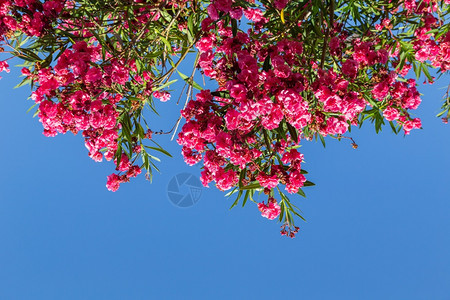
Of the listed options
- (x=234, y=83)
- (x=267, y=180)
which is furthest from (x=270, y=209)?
(x=234, y=83)

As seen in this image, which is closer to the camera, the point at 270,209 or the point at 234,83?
the point at 234,83

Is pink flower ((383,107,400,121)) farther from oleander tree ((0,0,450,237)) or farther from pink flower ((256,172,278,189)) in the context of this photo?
pink flower ((256,172,278,189))

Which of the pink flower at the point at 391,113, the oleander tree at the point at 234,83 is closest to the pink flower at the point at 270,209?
the oleander tree at the point at 234,83

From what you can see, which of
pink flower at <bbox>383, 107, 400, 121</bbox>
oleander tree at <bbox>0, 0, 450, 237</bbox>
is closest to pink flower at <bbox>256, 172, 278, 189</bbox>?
oleander tree at <bbox>0, 0, 450, 237</bbox>

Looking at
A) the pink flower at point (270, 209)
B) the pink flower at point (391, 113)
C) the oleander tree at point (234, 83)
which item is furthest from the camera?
the pink flower at point (391, 113)

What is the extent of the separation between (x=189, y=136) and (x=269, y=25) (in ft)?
3.54

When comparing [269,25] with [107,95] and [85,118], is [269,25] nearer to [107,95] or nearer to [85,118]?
[107,95]

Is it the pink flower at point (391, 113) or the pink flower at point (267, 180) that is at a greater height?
the pink flower at point (391, 113)

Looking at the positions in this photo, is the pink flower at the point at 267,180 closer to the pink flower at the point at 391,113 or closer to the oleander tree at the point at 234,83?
the oleander tree at the point at 234,83

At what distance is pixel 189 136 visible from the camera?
2.33 metres

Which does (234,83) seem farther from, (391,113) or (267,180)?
(391,113)

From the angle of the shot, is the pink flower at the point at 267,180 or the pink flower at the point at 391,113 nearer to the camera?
the pink flower at the point at 267,180

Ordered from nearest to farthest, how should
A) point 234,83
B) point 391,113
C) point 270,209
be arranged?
point 234,83, point 270,209, point 391,113

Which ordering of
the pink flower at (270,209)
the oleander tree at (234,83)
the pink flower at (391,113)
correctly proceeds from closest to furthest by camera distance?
the oleander tree at (234,83), the pink flower at (270,209), the pink flower at (391,113)
